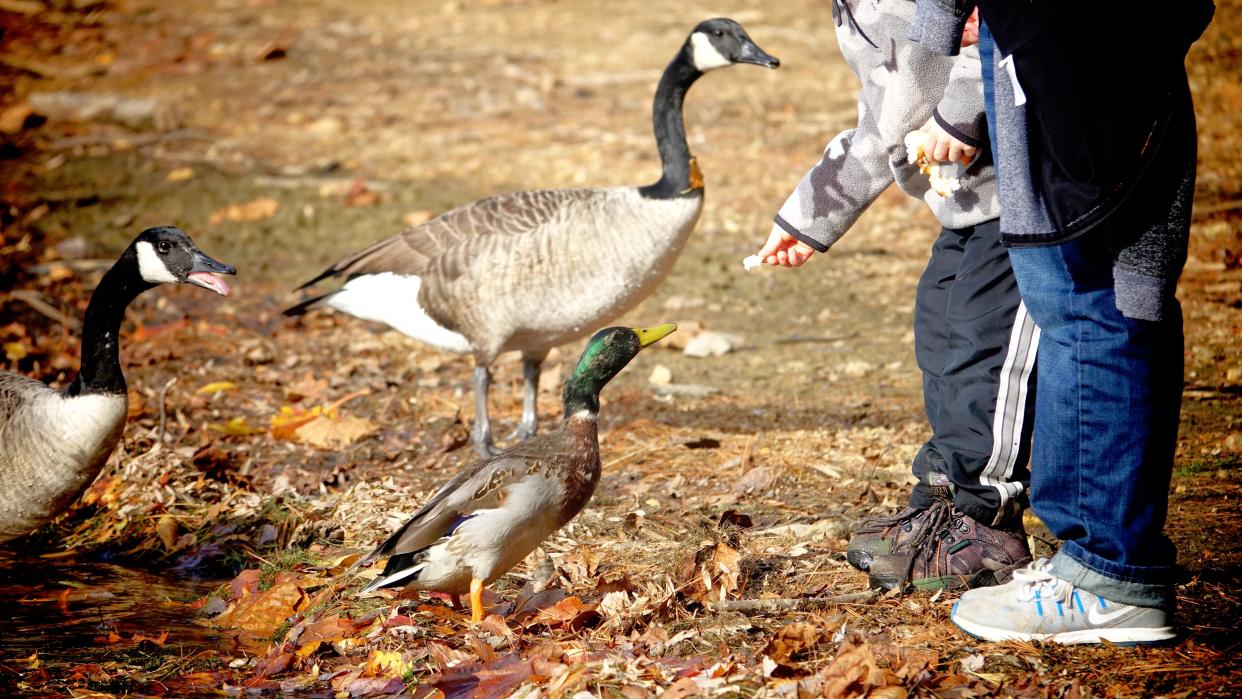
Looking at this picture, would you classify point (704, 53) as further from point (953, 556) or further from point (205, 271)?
point (953, 556)

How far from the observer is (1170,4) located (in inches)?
106

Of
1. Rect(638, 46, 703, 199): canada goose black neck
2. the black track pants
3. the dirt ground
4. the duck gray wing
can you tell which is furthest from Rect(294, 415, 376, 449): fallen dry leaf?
the black track pants

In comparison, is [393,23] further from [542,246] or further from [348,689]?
[348,689]

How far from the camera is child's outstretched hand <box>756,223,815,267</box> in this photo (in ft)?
11.8

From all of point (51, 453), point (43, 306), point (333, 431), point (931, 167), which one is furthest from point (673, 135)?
point (43, 306)

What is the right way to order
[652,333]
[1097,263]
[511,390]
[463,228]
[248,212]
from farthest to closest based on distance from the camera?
1. [248,212]
2. [511,390]
3. [463,228]
4. [652,333]
5. [1097,263]

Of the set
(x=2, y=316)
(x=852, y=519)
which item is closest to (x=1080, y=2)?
(x=852, y=519)

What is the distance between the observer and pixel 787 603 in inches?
139

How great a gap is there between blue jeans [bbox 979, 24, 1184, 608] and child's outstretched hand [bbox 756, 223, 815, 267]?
76 cm

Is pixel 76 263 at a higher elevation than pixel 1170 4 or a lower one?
lower

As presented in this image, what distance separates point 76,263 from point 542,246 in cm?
452

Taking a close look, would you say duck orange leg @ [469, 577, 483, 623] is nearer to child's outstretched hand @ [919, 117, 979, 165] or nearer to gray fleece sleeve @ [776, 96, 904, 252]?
gray fleece sleeve @ [776, 96, 904, 252]

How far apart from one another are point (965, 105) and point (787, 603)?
1.57 metres

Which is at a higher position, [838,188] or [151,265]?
[838,188]
